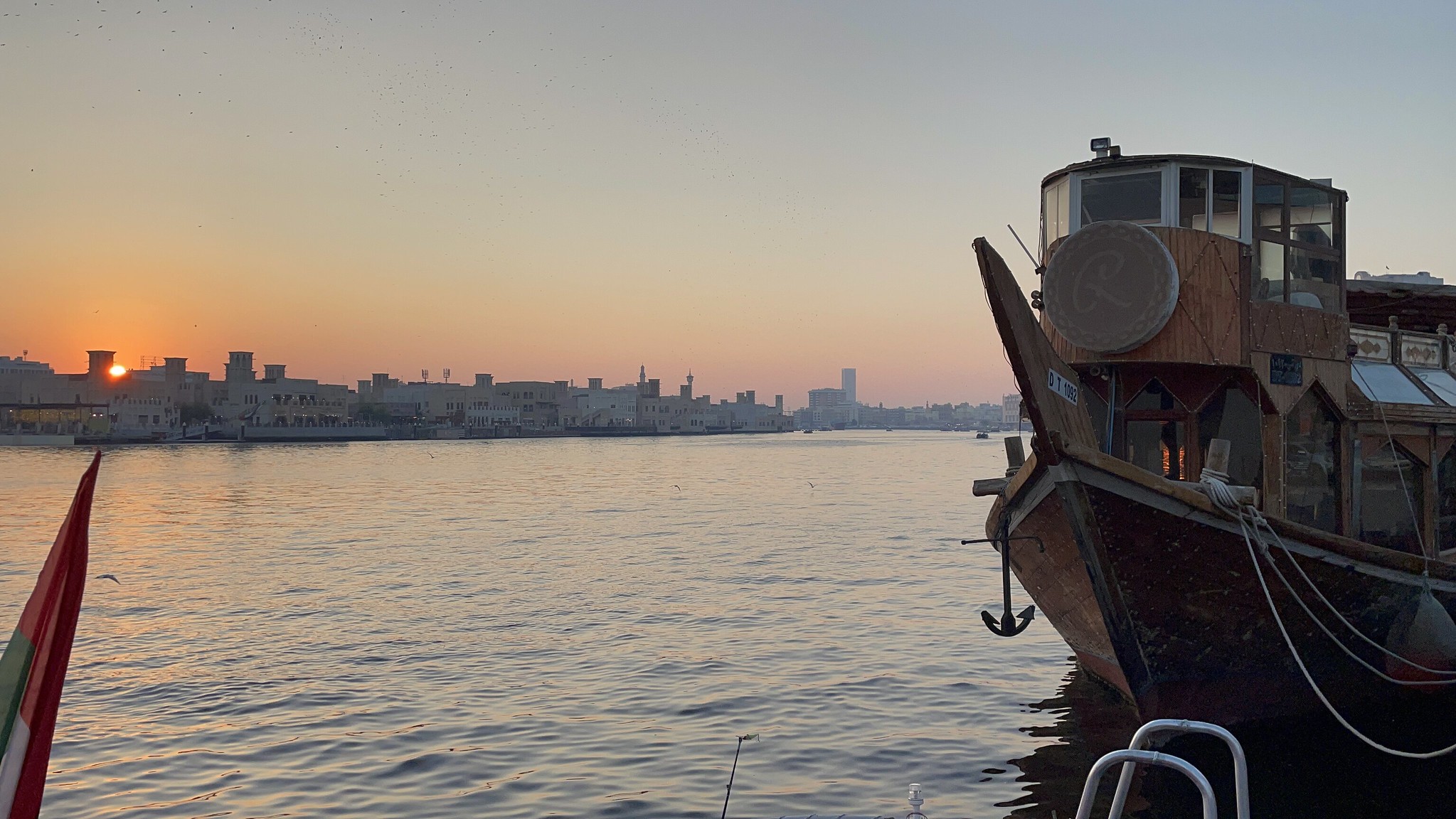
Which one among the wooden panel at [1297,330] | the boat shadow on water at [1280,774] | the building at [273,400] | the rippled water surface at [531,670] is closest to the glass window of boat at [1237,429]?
the wooden panel at [1297,330]

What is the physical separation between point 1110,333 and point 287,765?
10335 mm

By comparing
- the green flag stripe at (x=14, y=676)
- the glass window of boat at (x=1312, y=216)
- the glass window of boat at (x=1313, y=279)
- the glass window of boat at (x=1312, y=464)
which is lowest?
the green flag stripe at (x=14, y=676)

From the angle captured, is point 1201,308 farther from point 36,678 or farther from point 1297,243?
point 36,678

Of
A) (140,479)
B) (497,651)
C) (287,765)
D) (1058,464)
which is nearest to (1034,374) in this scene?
(1058,464)

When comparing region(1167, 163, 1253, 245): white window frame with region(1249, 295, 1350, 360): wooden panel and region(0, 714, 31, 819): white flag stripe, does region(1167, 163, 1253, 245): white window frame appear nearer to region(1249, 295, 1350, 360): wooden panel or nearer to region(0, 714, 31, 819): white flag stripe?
region(1249, 295, 1350, 360): wooden panel

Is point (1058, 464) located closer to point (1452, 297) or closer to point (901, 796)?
point (901, 796)

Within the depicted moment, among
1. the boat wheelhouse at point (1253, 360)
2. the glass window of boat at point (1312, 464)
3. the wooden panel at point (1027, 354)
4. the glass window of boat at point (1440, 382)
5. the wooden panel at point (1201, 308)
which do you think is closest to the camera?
the wooden panel at point (1027, 354)

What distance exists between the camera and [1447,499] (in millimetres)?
15172

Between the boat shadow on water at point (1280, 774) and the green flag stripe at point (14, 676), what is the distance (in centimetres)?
999

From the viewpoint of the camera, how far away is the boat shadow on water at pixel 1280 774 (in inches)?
444

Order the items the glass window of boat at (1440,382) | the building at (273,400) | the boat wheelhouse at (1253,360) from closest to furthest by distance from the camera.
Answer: the boat wheelhouse at (1253,360) → the glass window of boat at (1440,382) → the building at (273,400)

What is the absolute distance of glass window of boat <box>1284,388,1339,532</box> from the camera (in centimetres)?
1304

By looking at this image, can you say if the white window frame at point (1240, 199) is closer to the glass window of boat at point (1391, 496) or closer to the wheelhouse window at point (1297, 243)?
the wheelhouse window at point (1297, 243)

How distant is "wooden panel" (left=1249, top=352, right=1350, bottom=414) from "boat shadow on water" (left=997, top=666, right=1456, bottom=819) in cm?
359
